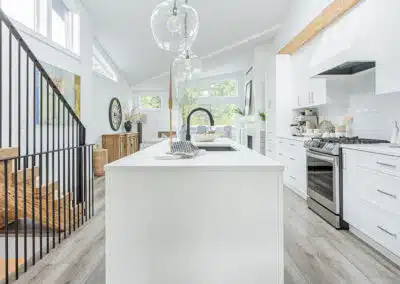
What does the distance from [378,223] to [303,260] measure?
2.42 feet

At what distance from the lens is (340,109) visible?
4.67 metres

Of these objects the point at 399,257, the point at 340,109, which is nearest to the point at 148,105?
the point at 340,109

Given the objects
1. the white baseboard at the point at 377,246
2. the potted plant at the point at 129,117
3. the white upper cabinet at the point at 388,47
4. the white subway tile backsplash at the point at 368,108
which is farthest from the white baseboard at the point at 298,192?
the potted plant at the point at 129,117

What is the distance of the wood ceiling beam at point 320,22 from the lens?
399 cm

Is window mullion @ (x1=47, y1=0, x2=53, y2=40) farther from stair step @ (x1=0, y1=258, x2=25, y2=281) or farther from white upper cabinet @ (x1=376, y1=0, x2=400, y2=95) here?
white upper cabinet @ (x1=376, y1=0, x2=400, y2=95)

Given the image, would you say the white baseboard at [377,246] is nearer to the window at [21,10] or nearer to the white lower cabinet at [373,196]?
the white lower cabinet at [373,196]

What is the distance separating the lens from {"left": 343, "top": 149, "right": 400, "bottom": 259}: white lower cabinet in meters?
2.49

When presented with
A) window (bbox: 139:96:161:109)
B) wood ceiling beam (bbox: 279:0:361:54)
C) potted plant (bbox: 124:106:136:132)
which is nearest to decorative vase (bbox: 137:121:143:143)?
potted plant (bbox: 124:106:136:132)

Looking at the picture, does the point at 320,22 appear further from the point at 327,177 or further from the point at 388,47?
the point at 327,177

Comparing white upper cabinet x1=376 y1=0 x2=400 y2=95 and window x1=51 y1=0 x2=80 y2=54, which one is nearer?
white upper cabinet x1=376 y1=0 x2=400 y2=95

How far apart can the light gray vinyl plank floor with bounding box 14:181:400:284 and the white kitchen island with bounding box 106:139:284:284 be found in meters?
0.68

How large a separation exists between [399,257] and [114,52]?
7089 millimetres

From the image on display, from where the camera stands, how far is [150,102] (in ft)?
40.5

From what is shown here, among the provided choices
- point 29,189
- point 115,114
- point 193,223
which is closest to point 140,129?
point 115,114
